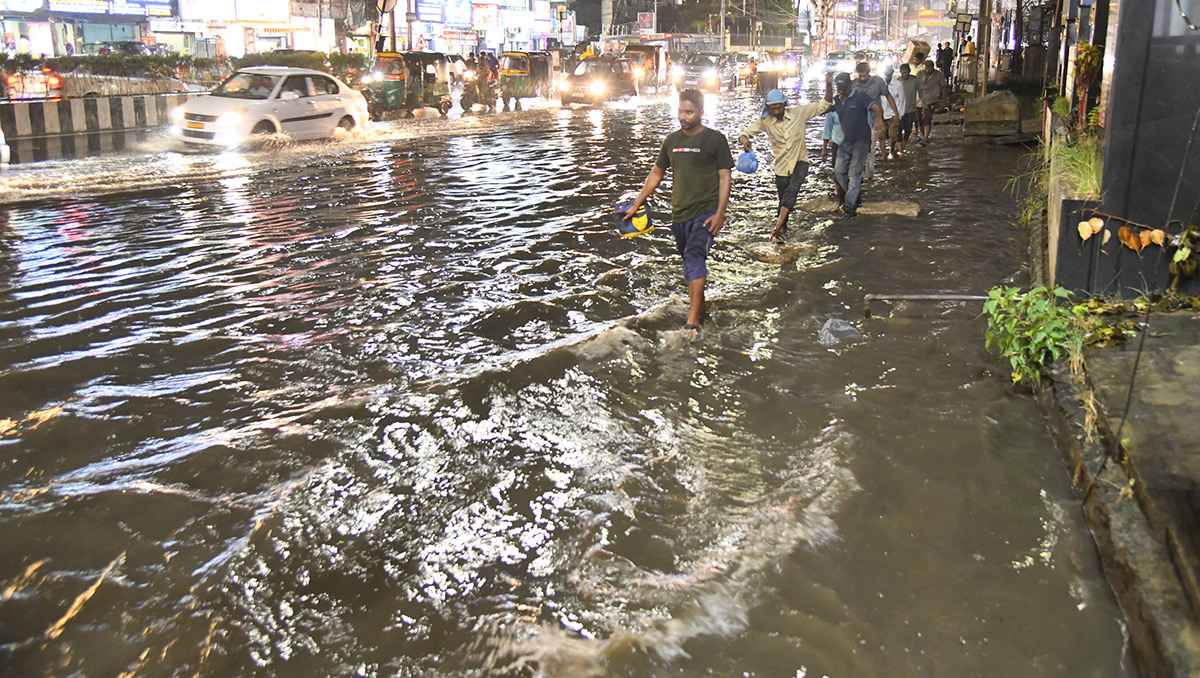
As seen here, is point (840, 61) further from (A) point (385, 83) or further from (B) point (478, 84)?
(A) point (385, 83)

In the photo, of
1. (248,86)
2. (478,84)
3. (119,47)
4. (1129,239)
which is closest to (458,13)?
(119,47)

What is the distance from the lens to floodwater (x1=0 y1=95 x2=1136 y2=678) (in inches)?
129

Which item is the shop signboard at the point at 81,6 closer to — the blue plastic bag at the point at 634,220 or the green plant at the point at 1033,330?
the blue plastic bag at the point at 634,220

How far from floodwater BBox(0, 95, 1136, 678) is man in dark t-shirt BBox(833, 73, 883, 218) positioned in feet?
6.02

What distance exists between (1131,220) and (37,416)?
7022 mm

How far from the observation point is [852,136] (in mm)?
10852

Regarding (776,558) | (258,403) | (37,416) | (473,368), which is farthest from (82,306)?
(776,558)

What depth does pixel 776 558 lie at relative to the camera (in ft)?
12.3

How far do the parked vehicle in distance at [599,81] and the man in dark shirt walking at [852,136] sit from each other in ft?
79.3

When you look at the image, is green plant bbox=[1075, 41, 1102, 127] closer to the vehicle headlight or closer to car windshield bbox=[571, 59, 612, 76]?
the vehicle headlight

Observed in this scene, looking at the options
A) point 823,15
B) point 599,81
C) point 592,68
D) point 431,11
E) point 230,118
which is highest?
point 823,15

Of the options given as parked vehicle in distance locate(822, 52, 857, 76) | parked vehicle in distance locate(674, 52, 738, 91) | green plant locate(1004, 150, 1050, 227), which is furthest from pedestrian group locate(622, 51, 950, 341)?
parked vehicle in distance locate(822, 52, 857, 76)

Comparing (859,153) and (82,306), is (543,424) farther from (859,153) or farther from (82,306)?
(859,153)

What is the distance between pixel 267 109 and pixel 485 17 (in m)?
43.8
